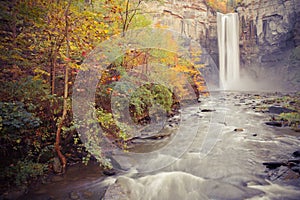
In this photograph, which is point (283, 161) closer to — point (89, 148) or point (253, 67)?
point (89, 148)

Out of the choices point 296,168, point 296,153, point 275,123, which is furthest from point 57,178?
point 275,123

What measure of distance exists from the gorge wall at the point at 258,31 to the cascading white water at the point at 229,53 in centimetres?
81

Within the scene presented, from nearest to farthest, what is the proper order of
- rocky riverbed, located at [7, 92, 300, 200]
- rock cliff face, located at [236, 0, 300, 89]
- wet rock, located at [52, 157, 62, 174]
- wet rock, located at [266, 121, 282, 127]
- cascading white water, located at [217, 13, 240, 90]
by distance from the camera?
rocky riverbed, located at [7, 92, 300, 200] → wet rock, located at [52, 157, 62, 174] → wet rock, located at [266, 121, 282, 127] → rock cliff face, located at [236, 0, 300, 89] → cascading white water, located at [217, 13, 240, 90]

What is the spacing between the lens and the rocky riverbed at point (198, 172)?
125 inches

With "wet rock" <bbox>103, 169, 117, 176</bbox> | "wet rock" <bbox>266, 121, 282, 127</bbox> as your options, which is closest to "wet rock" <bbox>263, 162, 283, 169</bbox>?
"wet rock" <bbox>103, 169, 117, 176</bbox>

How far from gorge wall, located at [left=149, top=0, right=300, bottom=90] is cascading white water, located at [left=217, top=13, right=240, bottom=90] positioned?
0.81 meters

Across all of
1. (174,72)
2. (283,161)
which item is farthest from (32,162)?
(174,72)

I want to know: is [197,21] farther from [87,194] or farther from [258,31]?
[87,194]

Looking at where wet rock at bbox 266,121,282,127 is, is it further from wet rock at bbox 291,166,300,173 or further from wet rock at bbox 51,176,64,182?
wet rock at bbox 51,176,64,182

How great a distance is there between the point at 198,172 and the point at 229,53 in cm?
2614

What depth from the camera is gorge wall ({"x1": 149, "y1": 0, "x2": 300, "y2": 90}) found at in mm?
21683

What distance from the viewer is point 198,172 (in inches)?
156

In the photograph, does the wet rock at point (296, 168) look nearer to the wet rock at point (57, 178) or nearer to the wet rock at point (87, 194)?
the wet rock at point (87, 194)

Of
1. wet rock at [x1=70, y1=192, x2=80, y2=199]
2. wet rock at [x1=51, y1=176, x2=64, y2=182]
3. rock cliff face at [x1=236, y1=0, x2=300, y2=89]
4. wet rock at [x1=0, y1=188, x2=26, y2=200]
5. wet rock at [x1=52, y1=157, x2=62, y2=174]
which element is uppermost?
rock cliff face at [x1=236, y1=0, x2=300, y2=89]
